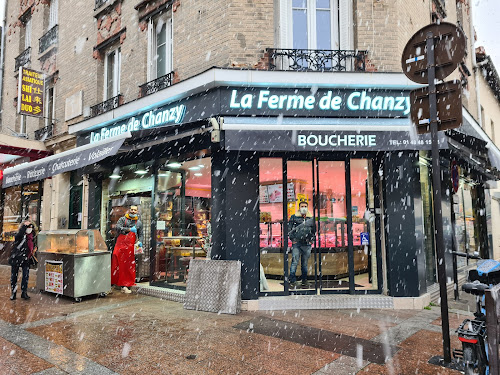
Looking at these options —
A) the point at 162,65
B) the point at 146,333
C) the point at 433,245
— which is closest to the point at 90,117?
the point at 162,65

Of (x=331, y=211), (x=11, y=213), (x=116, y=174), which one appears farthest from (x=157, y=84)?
(x=11, y=213)

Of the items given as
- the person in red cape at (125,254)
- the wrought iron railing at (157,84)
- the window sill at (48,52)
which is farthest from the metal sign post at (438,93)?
the window sill at (48,52)

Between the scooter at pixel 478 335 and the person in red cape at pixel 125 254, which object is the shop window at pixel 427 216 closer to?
the scooter at pixel 478 335

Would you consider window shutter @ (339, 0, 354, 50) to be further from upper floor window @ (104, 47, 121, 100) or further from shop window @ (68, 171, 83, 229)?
shop window @ (68, 171, 83, 229)

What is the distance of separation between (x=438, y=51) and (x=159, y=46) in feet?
22.8

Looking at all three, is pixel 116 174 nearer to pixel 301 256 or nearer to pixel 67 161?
pixel 67 161

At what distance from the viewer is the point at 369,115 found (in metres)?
7.23

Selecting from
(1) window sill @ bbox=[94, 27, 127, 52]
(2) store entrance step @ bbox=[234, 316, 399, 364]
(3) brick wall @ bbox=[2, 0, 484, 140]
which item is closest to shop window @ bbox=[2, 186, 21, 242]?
(3) brick wall @ bbox=[2, 0, 484, 140]

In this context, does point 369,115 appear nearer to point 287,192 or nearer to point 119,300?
point 287,192

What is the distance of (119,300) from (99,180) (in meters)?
→ 3.99

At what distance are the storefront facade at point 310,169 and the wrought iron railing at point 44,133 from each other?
19.8 ft

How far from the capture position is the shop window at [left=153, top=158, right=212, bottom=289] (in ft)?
27.7

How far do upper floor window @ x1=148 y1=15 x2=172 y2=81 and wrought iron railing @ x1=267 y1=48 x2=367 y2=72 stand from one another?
9.94 feet

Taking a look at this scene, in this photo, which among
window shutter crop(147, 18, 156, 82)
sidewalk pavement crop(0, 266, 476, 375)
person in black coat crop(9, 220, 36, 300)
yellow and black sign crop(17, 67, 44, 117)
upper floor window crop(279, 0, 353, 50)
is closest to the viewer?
sidewalk pavement crop(0, 266, 476, 375)
